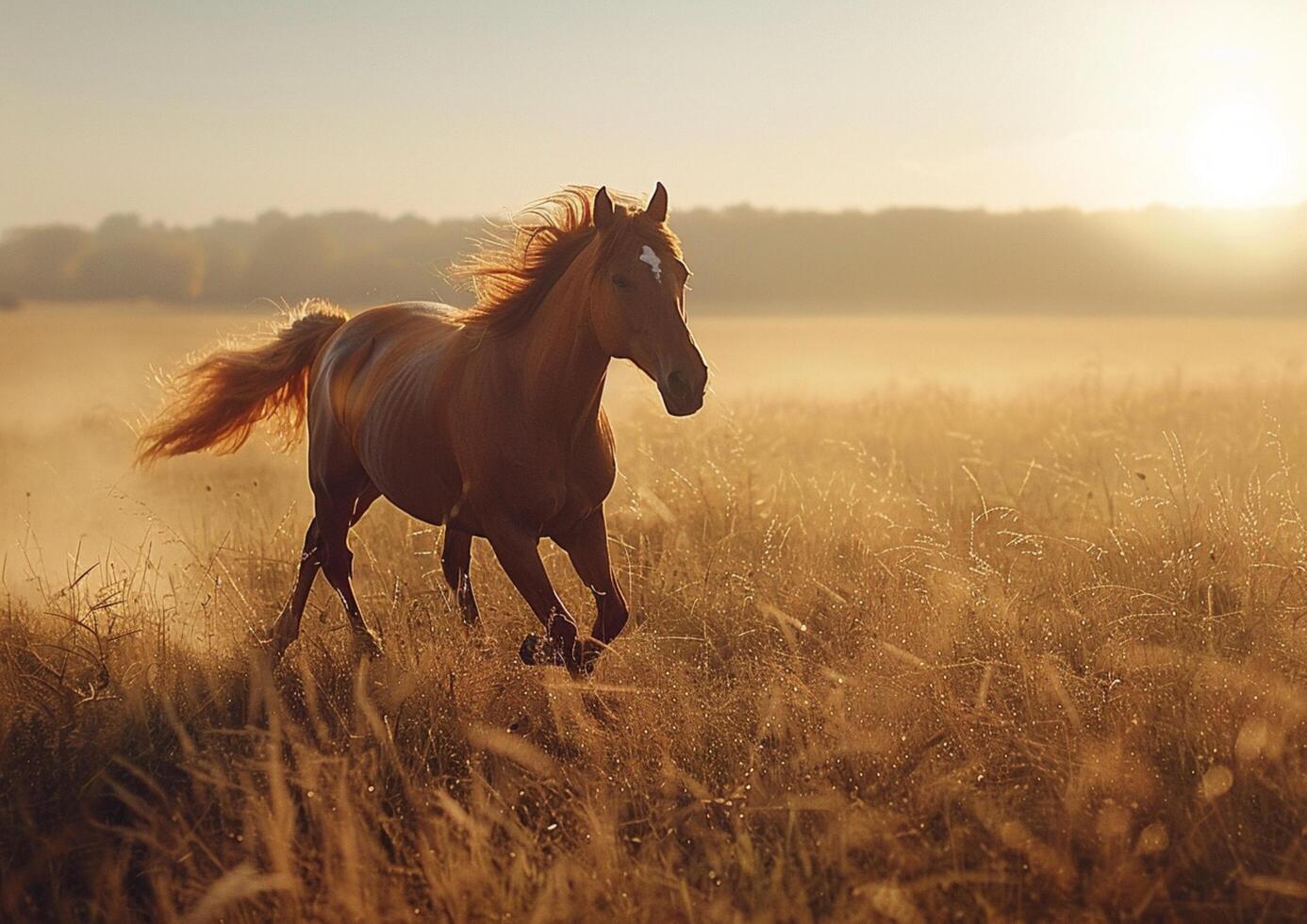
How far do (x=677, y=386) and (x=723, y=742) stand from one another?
1161 mm

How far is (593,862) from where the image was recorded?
3.25 meters

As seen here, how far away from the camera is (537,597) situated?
446cm

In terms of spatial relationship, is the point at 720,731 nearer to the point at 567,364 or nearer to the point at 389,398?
the point at 567,364

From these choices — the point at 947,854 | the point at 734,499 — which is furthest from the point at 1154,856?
the point at 734,499

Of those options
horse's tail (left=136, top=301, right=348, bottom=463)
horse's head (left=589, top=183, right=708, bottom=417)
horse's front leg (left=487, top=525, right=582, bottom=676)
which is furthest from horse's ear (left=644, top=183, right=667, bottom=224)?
horse's tail (left=136, top=301, right=348, bottom=463)

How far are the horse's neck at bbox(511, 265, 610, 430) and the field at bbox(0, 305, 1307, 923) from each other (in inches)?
36.6

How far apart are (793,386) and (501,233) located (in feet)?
40.9

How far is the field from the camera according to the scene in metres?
3.12

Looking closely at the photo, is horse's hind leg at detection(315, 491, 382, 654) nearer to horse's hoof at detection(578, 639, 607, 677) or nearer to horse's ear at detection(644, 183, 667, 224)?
horse's hoof at detection(578, 639, 607, 677)

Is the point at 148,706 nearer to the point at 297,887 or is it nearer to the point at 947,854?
the point at 297,887

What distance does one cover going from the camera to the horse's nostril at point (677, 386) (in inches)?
154

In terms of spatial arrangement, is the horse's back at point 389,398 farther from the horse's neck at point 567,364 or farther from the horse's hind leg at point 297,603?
the horse's neck at point 567,364

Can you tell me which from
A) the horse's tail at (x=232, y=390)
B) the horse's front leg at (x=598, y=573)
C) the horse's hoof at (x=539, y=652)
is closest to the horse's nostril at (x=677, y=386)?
the horse's front leg at (x=598, y=573)

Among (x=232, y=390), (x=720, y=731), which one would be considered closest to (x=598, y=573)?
(x=720, y=731)
